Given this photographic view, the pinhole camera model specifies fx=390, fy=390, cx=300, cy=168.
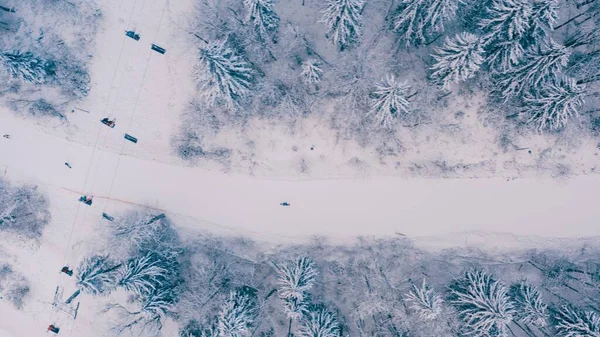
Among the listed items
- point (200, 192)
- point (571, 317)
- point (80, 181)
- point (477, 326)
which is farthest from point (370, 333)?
point (80, 181)

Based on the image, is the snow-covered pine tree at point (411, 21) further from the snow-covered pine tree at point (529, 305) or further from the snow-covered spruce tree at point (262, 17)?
the snow-covered pine tree at point (529, 305)

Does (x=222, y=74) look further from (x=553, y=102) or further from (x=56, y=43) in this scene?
(x=553, y=102)

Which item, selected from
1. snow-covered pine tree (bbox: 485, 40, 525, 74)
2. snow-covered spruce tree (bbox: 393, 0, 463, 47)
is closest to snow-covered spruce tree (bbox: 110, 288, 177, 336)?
snow-covered spruce tree (bbox: 393, 0, 463, 47)

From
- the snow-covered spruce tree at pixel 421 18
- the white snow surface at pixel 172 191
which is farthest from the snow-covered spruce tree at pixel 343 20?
the white snow surface at pixel 172 191

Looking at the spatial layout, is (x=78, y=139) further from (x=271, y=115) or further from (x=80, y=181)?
(x=271, y=115)

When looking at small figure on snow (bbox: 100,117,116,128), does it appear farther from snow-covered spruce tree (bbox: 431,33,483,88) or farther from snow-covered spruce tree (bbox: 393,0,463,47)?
snow-covered spruce tree (bbox: 431,33,483,88)

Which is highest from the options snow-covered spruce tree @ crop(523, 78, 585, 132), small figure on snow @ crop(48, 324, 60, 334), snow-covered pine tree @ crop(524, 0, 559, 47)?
snow-covered pine tree @ crop(524, 0, 559, 47)

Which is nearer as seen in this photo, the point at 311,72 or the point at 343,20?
the point at 343,20

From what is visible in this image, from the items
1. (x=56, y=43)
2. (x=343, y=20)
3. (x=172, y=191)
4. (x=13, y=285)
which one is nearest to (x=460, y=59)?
(x=343, y=20)
